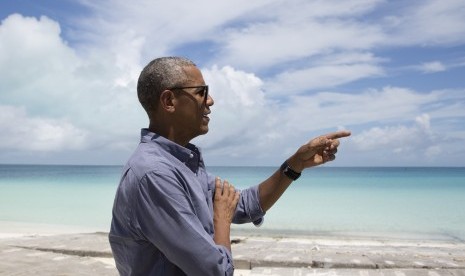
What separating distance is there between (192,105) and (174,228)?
1.69 feet

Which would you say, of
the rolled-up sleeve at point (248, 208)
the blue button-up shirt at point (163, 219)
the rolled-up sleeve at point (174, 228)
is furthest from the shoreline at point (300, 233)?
the rolled-up sleeve at point (174, 228)

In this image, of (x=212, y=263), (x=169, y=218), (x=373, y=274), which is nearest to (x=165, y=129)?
(x=169, y=218)

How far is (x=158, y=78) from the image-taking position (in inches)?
76.4

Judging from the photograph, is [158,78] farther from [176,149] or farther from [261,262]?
[261,262]

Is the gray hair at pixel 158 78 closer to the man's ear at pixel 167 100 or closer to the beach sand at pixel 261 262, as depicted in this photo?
the man's ear at pixel 167 100

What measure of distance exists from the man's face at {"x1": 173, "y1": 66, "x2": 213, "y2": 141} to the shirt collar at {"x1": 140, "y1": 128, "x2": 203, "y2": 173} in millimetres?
77

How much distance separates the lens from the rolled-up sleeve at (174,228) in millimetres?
1663

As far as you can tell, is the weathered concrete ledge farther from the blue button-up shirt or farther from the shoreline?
the shoreline

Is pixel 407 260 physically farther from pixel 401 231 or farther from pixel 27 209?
pixel 27 209

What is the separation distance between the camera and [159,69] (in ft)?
6.40

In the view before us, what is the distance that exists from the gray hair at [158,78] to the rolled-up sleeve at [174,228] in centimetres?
38

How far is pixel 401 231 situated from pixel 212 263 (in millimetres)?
15988

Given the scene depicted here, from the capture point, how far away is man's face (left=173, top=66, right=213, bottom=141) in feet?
6.41

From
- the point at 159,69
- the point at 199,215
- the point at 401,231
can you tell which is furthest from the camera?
the point at 401,231
